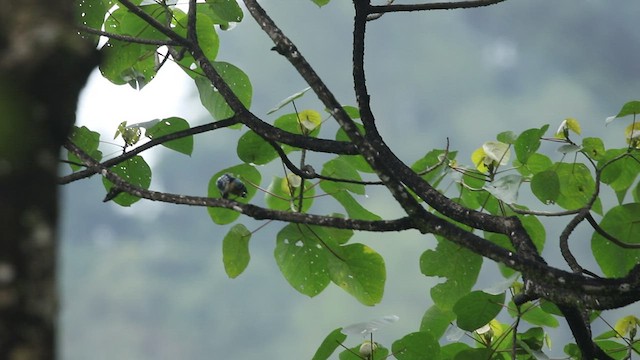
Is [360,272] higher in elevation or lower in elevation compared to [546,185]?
lower

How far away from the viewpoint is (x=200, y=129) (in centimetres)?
128

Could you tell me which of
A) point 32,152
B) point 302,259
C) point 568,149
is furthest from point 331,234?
point 32,152

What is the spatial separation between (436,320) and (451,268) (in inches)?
6.0

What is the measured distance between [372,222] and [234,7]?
2.14 ft

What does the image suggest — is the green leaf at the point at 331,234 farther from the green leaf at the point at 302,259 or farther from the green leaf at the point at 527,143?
the green leaf at the point at 527,143

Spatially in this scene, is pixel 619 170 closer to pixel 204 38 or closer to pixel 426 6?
pixel 426 6

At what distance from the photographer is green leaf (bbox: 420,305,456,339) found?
5.00ft

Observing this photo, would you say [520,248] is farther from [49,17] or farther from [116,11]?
[116,11]

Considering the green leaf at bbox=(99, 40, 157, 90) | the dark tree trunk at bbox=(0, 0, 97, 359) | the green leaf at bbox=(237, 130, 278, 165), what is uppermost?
the green leaf at bbox=(99, 40, 157, 90)

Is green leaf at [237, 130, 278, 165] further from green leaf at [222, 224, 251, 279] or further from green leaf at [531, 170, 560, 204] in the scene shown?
green leaf at [531, 170, 560, 204]

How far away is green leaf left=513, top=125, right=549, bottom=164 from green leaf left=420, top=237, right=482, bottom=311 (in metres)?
0.19

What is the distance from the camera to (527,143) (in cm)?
137

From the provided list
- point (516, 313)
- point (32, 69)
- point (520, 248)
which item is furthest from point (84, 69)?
point (516, 313)

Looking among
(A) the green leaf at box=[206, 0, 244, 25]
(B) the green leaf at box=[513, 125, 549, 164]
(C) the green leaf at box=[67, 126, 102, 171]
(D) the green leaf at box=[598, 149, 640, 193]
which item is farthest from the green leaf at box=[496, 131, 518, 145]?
(C) the green leaf at box=[67, 126, 102, 171]
